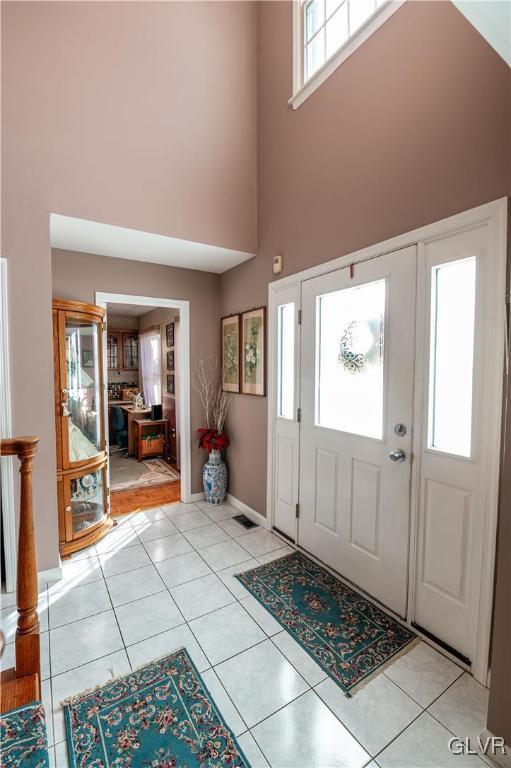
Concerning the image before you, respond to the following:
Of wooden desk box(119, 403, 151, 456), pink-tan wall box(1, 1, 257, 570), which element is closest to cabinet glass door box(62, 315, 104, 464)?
pink-tan wall box(1, 1, 257, 570)

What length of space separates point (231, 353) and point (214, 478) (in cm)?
135

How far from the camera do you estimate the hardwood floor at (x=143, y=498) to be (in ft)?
12.0

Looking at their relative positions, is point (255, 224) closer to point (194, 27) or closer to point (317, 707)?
point (194, 27)

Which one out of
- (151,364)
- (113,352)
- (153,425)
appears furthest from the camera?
(113,352)

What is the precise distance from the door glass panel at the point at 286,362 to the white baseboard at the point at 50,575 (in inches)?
79.2

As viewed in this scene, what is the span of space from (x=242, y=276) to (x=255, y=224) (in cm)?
50

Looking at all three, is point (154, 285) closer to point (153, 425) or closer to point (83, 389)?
point (83, 389)

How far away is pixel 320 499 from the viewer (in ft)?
8.48

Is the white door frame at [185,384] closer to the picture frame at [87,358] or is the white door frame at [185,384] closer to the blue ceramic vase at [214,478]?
the blue ceramic vase at [214,478]

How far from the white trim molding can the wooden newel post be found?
0.83m

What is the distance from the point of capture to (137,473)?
4816 millimetres

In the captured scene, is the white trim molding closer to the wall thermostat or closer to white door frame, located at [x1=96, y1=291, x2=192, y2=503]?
white door frame, located at [x1=96, y1=291, x2=192, y2=503]

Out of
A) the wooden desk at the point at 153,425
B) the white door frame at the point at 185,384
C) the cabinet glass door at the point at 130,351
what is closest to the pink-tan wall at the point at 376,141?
the white door frame at the point at 185,384

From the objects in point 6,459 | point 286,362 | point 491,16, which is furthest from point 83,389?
Result: point 491,16
